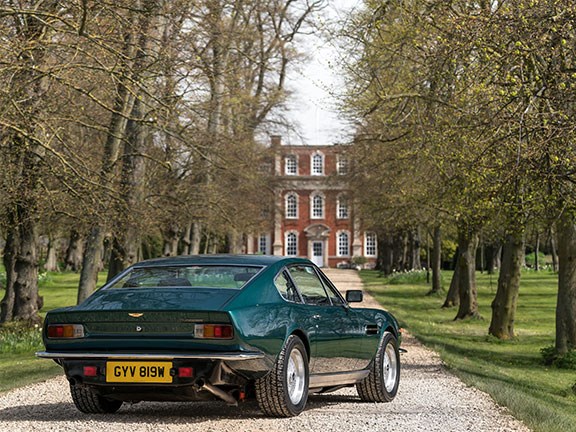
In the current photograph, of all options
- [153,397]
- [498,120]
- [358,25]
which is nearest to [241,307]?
[153,397]

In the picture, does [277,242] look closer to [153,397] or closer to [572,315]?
[572,315]

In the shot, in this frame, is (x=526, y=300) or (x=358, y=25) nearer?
(x=358, y=25)

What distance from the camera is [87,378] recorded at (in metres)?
9.11

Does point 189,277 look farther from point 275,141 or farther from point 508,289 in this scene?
point 275,141

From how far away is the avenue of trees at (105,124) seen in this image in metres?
17.2

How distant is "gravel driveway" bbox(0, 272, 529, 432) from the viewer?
29.5ft

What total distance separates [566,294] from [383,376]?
37.4ft

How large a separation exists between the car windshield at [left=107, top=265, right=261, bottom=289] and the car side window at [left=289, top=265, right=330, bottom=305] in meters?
0.72

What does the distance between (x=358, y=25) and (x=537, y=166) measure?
298 inches

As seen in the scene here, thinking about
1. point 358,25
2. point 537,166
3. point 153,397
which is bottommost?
point 153,397

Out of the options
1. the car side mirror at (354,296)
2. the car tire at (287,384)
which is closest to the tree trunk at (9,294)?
the car side mirror at (354,296)

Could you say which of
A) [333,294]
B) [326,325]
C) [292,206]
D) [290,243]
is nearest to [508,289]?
[333,294]

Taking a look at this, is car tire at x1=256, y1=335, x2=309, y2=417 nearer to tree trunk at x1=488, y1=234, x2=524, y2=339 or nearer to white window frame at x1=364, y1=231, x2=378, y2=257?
tree trunk at x1=488, y1=234, x2=524, y2=339

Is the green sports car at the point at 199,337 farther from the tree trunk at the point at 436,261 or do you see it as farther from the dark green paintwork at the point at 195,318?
the tree trunk at the point at 436,261
